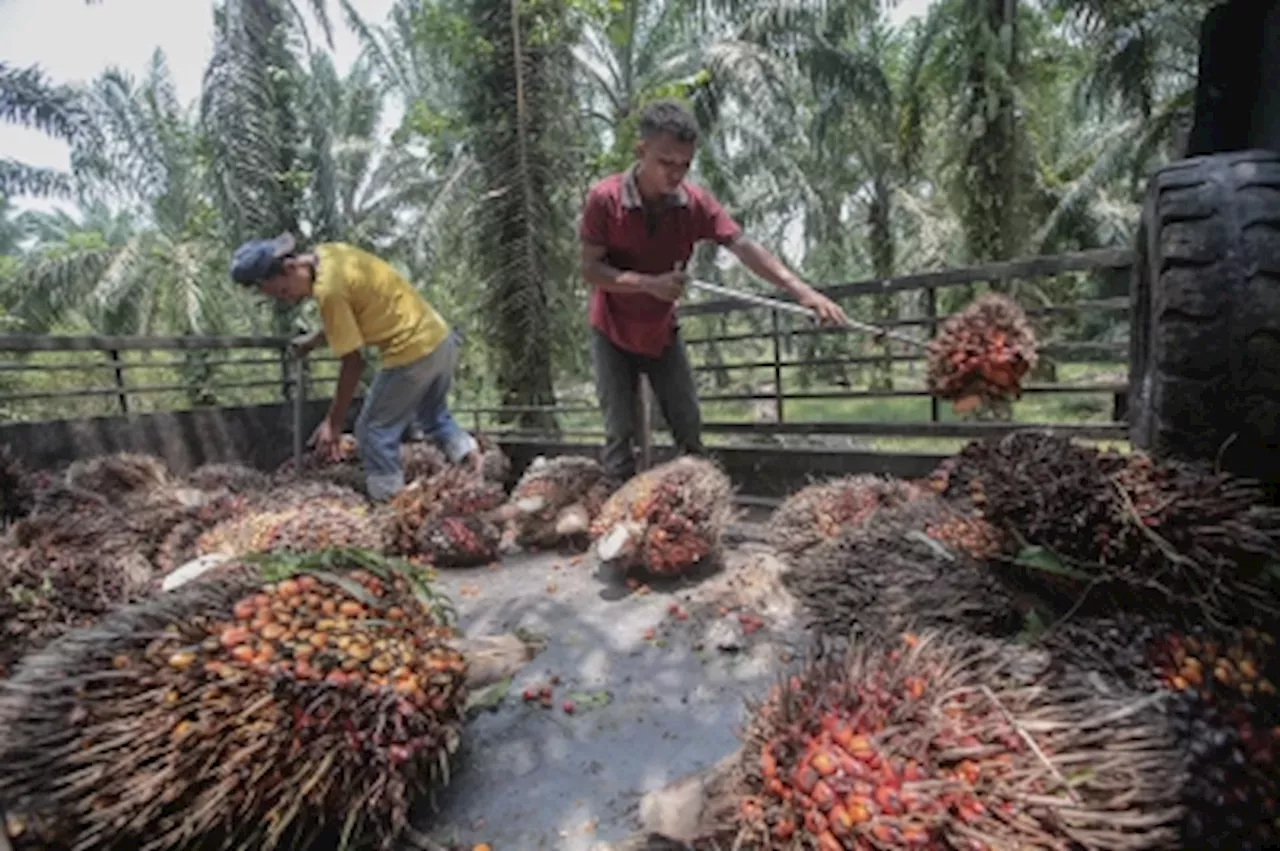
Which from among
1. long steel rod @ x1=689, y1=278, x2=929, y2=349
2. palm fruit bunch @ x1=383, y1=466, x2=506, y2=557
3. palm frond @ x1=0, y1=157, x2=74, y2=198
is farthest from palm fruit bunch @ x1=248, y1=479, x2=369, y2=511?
palm frond @ x1=0, y1=157, x2=74, y2=198

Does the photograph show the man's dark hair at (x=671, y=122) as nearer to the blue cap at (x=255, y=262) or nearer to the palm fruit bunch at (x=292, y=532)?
the blue cap at (x=255, y=262)

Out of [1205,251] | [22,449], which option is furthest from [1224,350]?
[22,449]

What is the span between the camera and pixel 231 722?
1634mm

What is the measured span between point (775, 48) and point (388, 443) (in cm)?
1298

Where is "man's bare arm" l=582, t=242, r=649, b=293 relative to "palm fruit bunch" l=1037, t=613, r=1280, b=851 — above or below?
above

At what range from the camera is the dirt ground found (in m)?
2.01

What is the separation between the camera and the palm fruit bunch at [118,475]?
5.00m

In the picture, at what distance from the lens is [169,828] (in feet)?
5.21

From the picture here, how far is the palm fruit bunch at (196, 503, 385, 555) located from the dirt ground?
0.61 metres

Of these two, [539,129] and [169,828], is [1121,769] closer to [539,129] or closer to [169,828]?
[169,828]

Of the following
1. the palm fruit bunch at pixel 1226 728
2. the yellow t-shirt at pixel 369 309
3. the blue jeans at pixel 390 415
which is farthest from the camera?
the blue jeans at pixel 390 415

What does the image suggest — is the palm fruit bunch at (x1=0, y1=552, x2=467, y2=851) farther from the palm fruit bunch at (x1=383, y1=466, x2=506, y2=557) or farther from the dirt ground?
the palm fruit bunch at (x1=383, y1=466, x2=506, y2=557)

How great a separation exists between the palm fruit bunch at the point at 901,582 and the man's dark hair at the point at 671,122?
2.06 m

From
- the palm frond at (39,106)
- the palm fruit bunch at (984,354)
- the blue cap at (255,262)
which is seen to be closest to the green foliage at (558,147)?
the palm frond at (39,106)
